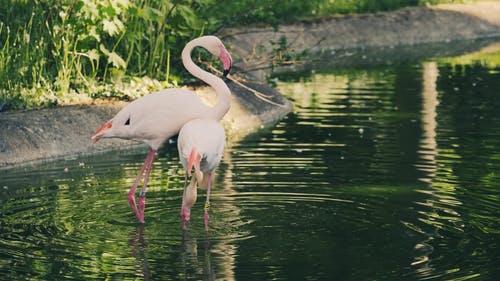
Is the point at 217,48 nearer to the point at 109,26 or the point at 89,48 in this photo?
the point at 109,26

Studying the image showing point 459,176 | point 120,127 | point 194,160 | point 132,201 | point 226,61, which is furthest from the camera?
point 459,176

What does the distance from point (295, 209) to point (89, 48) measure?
546 centimetres

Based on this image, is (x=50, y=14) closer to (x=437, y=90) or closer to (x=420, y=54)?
(x=437, y=90)

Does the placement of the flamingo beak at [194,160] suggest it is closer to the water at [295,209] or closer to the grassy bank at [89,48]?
the water at [295,209]

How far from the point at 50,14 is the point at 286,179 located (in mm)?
4276

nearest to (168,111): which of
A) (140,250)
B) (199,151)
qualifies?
(199,151)

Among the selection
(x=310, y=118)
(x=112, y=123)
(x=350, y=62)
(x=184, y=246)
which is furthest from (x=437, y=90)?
(x=184, y=246)

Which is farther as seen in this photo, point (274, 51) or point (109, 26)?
point (274, 51)

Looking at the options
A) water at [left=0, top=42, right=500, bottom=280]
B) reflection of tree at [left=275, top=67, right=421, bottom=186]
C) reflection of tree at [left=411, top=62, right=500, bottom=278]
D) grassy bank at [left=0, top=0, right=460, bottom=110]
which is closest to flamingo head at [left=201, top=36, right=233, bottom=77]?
water at [left=0, top=42, right=500, bottom=280]

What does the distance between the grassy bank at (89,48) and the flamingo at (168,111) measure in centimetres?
367

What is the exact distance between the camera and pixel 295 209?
8.80m

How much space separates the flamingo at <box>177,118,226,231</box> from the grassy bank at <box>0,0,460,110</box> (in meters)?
4.37

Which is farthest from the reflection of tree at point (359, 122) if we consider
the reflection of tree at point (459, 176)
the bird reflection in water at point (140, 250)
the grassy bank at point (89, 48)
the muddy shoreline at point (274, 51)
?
the bird reflection in water at point (140, 250)

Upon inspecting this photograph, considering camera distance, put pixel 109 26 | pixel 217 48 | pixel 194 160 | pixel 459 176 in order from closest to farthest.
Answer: pixel 194 160 < pixel 217 48 < pixel 459 176 < pixel 109 26
